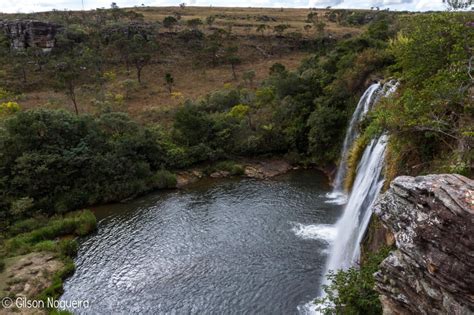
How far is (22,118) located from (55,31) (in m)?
54.0

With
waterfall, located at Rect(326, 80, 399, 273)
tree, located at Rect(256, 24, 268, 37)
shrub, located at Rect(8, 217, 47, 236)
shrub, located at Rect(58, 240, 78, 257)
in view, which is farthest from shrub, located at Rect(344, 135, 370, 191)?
tree, located at Rect(256, 24, 268, 37)

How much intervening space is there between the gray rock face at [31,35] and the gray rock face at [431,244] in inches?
3259

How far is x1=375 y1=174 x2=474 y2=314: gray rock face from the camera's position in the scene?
8.47 meters

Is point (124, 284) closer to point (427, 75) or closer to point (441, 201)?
point (441, 201)

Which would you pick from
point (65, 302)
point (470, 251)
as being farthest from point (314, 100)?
point (470, 251)

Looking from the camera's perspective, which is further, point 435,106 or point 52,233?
point 52,233

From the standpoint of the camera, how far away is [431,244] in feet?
30.1

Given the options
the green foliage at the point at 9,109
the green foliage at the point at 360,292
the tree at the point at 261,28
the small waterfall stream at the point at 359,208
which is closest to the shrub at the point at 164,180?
the small waterfall stream at the point at 359,208

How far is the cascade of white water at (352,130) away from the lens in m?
31.3

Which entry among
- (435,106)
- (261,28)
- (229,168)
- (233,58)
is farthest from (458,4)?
(261,28)

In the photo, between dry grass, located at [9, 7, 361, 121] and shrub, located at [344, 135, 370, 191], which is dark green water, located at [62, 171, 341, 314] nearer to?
shrub, located at [344, 135, 370, 191]

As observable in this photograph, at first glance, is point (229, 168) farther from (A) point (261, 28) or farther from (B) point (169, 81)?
(A) point (261, 28)

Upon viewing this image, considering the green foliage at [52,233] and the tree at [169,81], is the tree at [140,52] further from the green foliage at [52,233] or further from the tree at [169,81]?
the green foliage at [52,233]

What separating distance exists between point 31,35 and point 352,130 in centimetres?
7353
